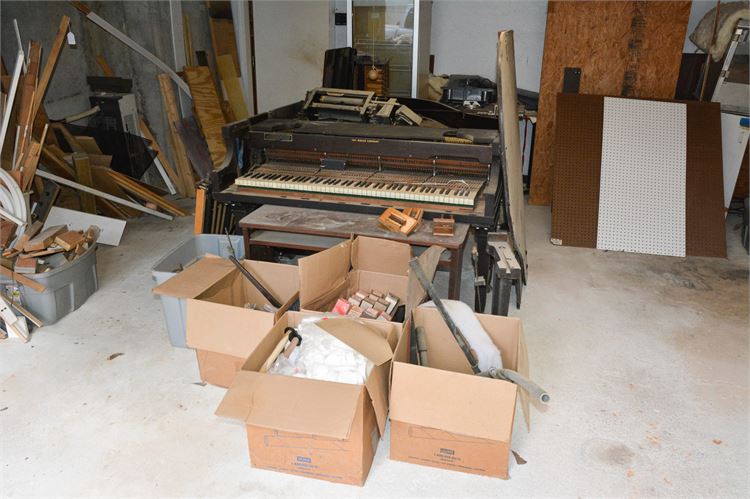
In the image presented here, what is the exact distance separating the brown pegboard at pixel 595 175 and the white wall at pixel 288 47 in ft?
9.25

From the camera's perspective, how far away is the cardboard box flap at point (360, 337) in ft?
7.15

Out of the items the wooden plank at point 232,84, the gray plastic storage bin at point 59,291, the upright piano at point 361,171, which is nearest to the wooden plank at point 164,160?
the wooden plank at point 232,84

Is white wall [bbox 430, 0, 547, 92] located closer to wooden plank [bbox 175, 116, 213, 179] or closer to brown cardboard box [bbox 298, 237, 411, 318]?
wooden plank [bbox 175, 116, 213, 179]

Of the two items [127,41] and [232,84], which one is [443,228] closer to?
[127,41]

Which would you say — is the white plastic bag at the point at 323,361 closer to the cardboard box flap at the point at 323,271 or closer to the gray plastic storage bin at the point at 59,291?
the cardboard box flap at the point at 323,271

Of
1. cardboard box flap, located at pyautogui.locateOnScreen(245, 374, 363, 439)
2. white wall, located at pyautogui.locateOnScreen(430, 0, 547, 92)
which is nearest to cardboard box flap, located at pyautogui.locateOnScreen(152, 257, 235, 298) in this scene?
cardboard box flap, located at pyautogui.locateOnScreen(245, 374, 363, 439)

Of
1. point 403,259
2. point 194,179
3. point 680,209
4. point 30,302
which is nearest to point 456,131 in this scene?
point 403,259

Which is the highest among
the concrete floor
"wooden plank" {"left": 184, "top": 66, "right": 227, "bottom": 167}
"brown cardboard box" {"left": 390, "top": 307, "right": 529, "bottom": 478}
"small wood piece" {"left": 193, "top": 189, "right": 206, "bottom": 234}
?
"wooden plank" {"left": 184, "top": 66, "right": 227, "bottom": 167}

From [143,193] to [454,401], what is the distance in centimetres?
343

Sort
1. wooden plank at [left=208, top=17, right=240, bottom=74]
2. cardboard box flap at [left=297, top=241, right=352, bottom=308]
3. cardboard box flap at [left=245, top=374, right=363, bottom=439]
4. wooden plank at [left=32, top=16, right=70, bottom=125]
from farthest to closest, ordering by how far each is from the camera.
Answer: wooden plank at [left=208, top=17, right=240, bottom=74] < wooden plank at [left=32, top=16, right=70, bottom=125] < cardboard box flap at [left=297, top=241, right=352, bottom=308] < cardboard box flap at [left=245, top=374, right=363, bottom=439]

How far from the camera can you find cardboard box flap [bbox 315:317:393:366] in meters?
2.18

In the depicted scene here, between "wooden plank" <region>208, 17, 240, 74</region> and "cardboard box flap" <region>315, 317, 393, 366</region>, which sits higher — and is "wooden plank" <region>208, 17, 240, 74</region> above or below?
above

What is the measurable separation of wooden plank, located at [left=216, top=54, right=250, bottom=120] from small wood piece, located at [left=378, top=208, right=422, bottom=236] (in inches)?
144

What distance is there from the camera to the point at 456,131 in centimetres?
342
